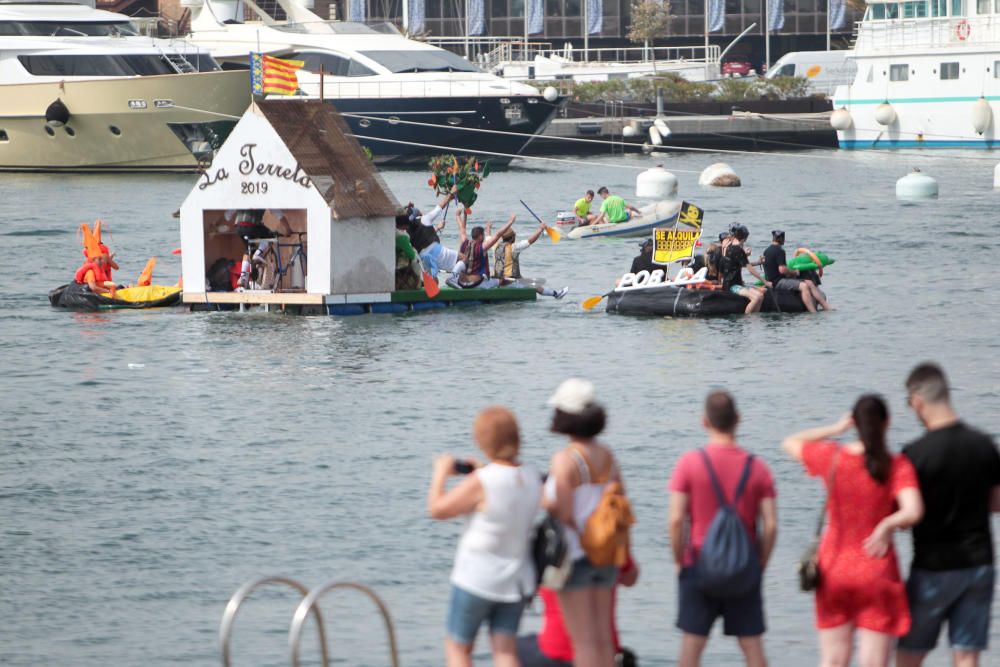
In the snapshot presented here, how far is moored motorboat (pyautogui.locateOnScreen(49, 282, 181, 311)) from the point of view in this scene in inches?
1066

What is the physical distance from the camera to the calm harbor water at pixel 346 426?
39.4 feet

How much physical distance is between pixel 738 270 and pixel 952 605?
1788cm

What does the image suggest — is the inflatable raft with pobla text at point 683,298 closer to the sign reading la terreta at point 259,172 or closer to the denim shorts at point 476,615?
the sign reading la terreta at point 259,172

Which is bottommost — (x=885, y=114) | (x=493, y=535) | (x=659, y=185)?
(x=493, y=535)

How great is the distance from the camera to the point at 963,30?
6894 cm

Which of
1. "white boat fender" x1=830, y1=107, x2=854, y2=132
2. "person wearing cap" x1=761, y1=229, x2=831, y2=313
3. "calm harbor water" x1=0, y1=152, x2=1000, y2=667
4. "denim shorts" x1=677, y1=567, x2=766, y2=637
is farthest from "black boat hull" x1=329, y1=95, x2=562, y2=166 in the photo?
"denim shorts" x1=677, y1=567, x2=766, y2=637

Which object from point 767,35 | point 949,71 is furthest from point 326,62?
point 767,35

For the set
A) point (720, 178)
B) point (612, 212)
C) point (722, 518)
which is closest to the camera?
point (722, 518)

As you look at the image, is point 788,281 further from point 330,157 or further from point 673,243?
point 330,157

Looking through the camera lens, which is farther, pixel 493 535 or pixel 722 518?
pixel 722 518

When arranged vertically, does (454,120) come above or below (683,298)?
above

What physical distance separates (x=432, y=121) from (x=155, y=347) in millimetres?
40232

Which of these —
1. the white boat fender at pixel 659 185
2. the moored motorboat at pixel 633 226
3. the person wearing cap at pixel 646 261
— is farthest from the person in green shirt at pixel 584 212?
the person wearing cap at pixel 646 261

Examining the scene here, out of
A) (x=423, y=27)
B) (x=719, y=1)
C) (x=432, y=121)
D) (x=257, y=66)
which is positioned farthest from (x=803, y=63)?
(x=257, y=66)
